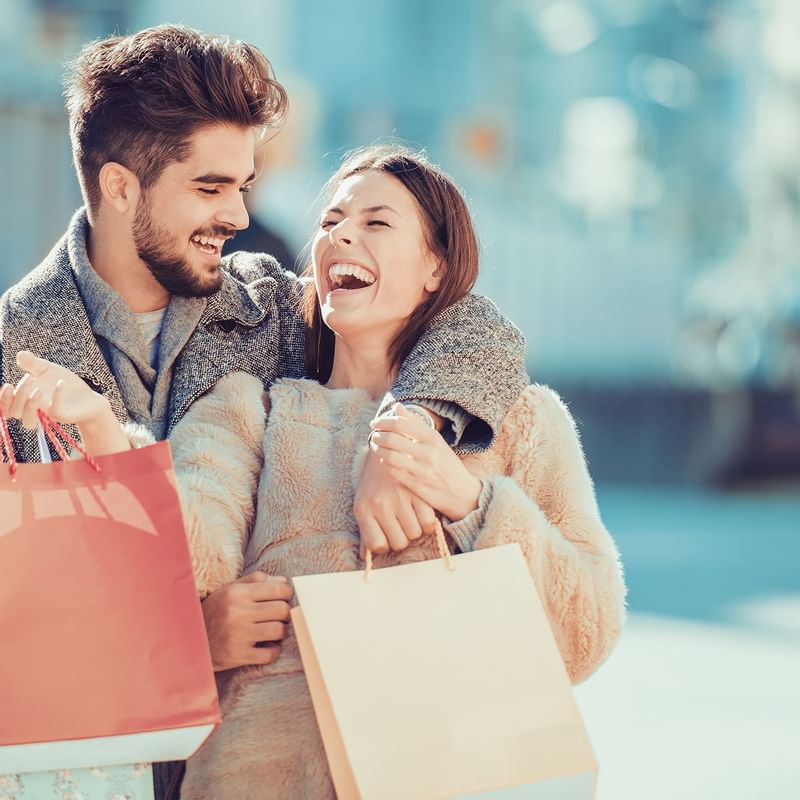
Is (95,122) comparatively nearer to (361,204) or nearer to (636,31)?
(361,204)

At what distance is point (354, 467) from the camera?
268 cm

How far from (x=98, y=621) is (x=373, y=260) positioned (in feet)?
2.96

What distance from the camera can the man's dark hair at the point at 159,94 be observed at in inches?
125

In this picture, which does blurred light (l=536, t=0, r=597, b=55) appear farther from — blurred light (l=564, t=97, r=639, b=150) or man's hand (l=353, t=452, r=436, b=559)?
man's hand (l=353, t=452, r=436, b=559)

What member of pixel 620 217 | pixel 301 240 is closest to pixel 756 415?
pixel 620 217

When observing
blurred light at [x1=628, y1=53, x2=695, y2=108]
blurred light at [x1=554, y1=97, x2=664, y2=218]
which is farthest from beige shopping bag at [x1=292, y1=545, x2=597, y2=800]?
blurred light at [x1=628, y1=53, x2=695, y2=108]

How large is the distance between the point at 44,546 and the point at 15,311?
787 mm

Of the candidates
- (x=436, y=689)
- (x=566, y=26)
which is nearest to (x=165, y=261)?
(x=436, y=689)

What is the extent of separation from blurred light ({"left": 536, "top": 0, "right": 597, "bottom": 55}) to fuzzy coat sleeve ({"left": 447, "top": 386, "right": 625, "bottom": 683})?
15.1m

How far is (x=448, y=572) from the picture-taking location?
2.37m

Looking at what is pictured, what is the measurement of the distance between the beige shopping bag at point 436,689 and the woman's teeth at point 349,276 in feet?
2.16

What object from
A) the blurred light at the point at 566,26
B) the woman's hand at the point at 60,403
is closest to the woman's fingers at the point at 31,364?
the woman's hand at the point at 60,403

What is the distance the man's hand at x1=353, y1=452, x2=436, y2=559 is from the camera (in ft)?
8.22

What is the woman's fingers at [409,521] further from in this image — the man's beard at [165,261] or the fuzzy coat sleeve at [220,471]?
the man's beard at [165,261]
